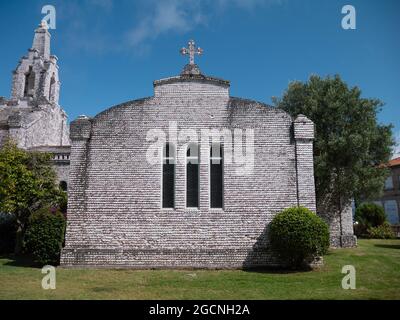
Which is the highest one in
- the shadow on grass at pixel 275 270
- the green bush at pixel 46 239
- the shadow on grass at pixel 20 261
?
the green bush at pixel 46 239

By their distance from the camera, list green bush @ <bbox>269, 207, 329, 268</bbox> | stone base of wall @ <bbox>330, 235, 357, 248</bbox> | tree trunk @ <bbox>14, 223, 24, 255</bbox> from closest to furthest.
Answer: green bush @ <bbox>269, 207, 329, 268</bbox>
tree trunk @ <bbox>14, 223, 24, 255</bbox>
stone base of wall @ <bbox>330, 235, 357, 248</bbox>

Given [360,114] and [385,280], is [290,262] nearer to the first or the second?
[385,280]

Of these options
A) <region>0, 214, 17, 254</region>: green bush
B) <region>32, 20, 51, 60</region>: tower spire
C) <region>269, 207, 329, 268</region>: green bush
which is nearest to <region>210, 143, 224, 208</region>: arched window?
<region>269, 207, 329, 268</region>: green bush

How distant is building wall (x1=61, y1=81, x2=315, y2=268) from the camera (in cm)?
1470

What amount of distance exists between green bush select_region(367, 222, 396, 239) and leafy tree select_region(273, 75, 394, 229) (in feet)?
27.9

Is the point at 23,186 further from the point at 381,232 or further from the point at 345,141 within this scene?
the point at 381,232

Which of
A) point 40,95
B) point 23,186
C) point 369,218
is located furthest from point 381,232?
point 40,95

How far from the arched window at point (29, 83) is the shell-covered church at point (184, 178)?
2754cm

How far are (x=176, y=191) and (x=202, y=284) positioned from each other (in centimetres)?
459

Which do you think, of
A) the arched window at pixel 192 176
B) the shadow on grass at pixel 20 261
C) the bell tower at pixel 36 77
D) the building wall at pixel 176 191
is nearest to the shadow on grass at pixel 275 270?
the building wall at pixel 176 191

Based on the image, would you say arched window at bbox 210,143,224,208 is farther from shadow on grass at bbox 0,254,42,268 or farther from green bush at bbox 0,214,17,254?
green bush at bbox 0,214,17,254

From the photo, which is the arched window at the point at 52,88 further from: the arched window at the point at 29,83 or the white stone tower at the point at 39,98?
the arched window at the point at 29,83

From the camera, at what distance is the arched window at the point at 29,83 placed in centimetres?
3962
